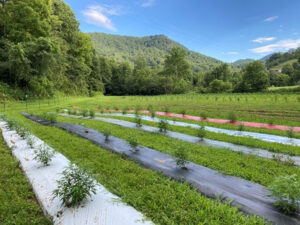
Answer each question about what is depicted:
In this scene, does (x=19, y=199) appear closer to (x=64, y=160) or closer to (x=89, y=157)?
(x=64, y=160)

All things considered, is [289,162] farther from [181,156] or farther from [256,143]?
[181,156]

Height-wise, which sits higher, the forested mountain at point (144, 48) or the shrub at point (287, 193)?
the forested mountain at point (144, 48)

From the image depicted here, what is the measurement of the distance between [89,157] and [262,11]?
25430 mm

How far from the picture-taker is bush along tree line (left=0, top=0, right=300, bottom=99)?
1810 centimetres

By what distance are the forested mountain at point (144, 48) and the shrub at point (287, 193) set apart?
10026 cm

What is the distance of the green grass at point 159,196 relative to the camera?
6.74 ft

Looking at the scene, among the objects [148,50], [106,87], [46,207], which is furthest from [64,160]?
[148,50]

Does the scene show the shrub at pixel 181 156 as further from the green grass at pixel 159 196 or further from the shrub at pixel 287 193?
the shrub at pixel 287 193

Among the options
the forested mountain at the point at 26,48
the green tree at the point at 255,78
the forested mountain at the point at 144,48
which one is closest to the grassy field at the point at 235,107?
the forested mountain at the point at 26,48

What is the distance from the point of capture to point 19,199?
2525 millimetres

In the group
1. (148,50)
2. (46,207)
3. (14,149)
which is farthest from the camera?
(148,50)

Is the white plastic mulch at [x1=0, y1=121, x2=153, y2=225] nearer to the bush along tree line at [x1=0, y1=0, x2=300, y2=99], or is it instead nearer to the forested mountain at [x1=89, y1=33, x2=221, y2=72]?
the bush along tree line at [x1=0, y1=0, x2=300, y2=99]

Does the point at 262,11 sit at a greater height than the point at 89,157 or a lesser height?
greater

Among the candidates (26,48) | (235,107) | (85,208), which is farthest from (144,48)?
(85,208)
